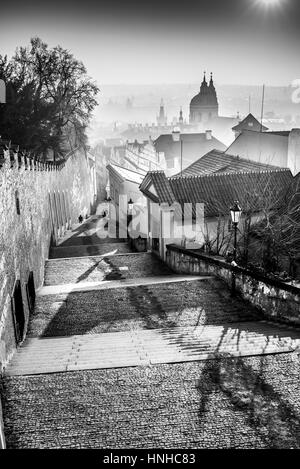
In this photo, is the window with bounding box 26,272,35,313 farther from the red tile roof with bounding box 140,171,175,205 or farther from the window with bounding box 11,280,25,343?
the red tile roof with bounding box 140,171,175,205

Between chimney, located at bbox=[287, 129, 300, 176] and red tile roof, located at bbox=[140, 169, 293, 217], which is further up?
chimney, located at bbox=[287, 129, 300, 176]

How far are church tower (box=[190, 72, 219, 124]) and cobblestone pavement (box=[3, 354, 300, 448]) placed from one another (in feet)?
302

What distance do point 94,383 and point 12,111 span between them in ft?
80.5

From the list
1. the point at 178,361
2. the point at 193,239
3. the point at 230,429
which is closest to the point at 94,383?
the point at 178,361

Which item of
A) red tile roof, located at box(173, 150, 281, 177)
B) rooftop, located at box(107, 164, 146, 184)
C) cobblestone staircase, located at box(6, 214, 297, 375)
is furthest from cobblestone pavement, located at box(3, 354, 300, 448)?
rooftop, located at box(107, 164, 146, 184)

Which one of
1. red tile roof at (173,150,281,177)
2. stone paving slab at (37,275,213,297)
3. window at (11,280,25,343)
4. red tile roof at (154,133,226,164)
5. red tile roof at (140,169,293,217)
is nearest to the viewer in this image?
window at (11,280,25,343)

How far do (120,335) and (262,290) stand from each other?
4.09m

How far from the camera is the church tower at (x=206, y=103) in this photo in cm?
9519

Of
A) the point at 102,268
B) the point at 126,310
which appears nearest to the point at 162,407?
the point at 126,310

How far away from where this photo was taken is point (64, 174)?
31.4 metres

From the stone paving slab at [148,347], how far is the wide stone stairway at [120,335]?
19 millimetres

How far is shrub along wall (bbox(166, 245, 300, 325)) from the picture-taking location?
36.3 ft

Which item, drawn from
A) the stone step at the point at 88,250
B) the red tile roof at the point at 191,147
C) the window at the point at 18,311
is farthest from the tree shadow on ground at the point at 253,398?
the red tile roof at the point at 191,147

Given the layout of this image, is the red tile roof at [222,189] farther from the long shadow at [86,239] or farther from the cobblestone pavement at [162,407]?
the cobblestone pavement at [162,407]
